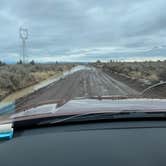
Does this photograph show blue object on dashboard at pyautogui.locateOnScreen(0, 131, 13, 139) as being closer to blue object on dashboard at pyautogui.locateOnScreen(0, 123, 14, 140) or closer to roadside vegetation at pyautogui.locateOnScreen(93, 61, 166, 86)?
blue object on dashboard at pyautogui.locateOnScreen(0, 123, 14, 140)

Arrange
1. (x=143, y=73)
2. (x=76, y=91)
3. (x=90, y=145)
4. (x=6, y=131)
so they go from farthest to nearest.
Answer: (x=143, y=73)
(x=76, y=91)
(x=6, y=131)
(x=90, y=145)

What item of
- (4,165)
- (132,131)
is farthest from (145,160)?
(4,165)

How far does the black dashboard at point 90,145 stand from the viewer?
2.41 metres

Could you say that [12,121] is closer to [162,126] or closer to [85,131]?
[85,131]

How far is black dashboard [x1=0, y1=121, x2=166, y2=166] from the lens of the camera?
94.7 inches

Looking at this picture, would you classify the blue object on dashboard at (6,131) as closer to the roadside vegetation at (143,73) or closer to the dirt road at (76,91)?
the dirt road at (76,91)

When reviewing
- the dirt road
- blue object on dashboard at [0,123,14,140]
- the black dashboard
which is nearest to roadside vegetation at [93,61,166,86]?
the dirt road

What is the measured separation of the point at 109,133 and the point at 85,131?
0.61 ft

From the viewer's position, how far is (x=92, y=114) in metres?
2.94

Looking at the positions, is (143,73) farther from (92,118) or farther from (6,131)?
(6,131)

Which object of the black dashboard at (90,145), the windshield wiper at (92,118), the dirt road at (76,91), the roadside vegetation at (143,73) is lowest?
the dirt road at (76,91)

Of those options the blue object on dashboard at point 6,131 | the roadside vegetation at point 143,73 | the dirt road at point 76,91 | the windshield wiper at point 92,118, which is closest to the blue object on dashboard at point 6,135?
the blue object on dashboard at point 6,131

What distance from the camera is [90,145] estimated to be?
8.43 feet

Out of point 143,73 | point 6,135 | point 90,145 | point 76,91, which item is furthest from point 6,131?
→ point 143,73
